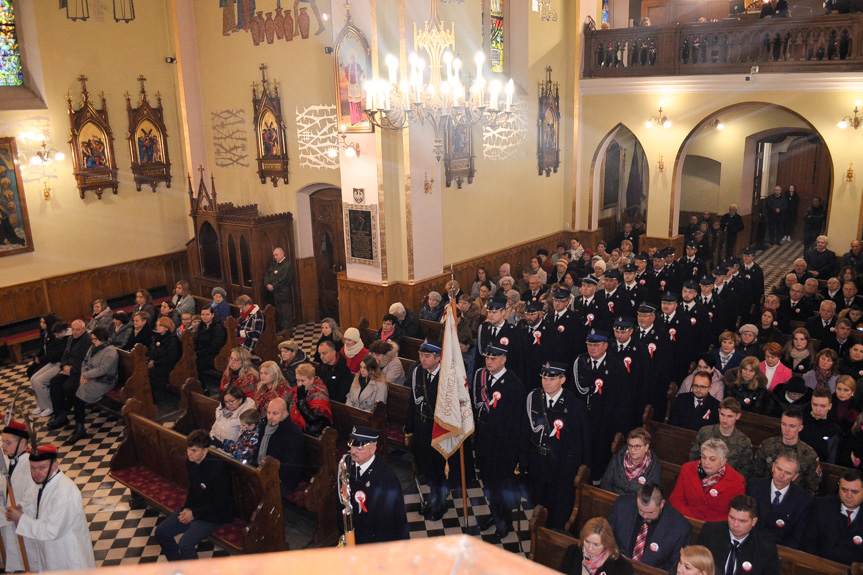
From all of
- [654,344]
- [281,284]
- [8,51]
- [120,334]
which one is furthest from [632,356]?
[8,51]

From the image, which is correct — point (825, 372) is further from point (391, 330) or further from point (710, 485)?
point (391, 330)

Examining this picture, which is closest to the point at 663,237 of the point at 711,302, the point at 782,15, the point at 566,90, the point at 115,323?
the point at 566,90

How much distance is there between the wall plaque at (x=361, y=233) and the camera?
37.2 ft

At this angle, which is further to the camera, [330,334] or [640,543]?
[330,334]

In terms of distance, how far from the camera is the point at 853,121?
1252cm

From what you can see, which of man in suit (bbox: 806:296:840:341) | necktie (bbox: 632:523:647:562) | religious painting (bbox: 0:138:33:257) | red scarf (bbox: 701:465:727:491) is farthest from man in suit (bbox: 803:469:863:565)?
religious painting (bbox: 0:138:33:257)

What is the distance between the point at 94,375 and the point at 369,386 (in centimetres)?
410

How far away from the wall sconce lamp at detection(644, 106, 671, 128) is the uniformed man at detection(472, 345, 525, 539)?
33.6 ft

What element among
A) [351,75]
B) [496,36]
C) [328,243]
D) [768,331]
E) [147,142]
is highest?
[496,36]

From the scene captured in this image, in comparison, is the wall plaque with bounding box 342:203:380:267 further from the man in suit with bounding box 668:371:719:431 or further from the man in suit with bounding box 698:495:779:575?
the man in suit with bounding box 698:495:779:575

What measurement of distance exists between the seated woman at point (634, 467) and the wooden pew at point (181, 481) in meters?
2.74

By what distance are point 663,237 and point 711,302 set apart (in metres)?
6.52

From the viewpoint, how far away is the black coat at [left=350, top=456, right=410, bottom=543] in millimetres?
4957

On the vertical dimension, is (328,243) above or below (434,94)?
below
